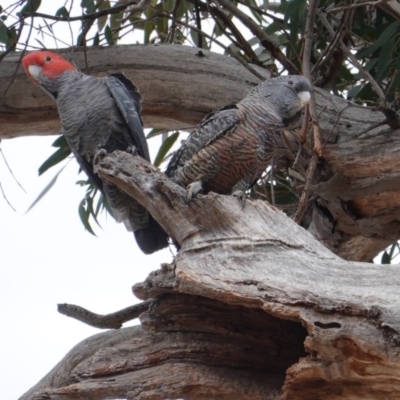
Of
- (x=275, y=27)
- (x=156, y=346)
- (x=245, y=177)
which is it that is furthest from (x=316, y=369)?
(x=275, y=27)

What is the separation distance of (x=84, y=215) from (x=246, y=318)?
72.9 inches

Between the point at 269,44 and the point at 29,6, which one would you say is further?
the point at 29,6

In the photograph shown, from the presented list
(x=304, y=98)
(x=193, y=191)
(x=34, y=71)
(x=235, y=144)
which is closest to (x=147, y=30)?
(x=34, y=71)

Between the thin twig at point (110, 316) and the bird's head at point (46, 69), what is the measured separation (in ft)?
2.43

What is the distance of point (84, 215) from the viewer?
10.5ft

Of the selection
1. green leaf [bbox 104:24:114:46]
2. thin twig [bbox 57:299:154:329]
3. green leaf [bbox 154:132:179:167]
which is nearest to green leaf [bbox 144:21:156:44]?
green leaf [bbox 104:24:114:46]

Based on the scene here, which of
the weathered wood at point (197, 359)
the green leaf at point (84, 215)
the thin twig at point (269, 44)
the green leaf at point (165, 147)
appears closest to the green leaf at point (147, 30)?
the green leaf at point (165, 147)

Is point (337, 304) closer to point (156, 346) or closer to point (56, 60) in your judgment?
point (156, 346)

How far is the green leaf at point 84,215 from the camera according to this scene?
3166 millimetres

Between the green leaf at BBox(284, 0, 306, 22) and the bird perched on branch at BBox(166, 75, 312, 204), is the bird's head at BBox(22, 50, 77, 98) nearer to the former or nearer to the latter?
the bird perched on branch at BBox(166, 75, 312, 204)

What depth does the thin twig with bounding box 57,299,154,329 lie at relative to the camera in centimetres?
209

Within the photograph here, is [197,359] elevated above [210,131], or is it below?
below

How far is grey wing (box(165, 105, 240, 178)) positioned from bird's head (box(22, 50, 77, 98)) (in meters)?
0.61

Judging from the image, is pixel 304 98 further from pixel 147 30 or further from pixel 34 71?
pixel 147 30
